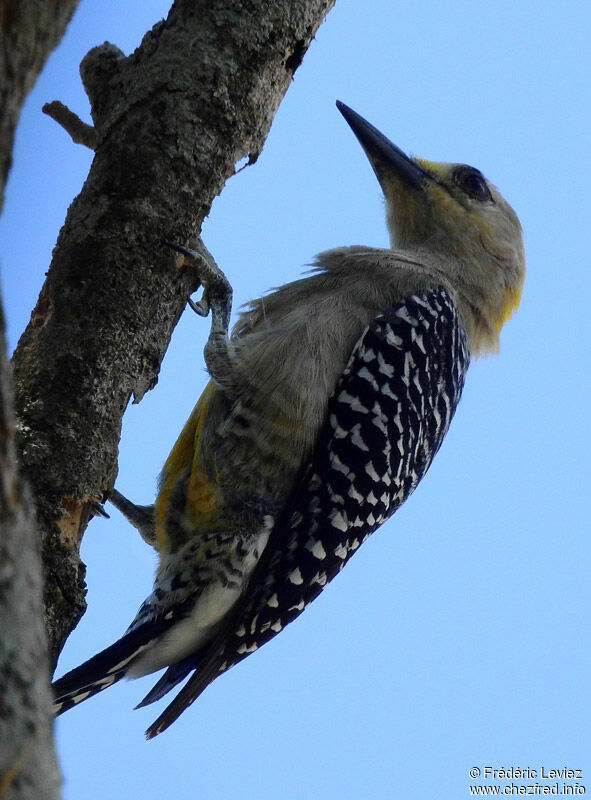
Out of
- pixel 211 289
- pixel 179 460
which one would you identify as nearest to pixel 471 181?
pixel 211 289

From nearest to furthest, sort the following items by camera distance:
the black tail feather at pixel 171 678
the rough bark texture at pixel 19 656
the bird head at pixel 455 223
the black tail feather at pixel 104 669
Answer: the rough bark texture at pixel 19 656 < the black tail feather at pixel 104 669 < the black tail feather at pixel 171 678 < the bird head at pixel 455 223

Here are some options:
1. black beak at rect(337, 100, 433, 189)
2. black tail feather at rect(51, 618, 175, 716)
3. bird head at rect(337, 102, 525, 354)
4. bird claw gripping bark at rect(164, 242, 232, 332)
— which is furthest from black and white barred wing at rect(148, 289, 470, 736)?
black beak at rect(337, 100, 433, 189)

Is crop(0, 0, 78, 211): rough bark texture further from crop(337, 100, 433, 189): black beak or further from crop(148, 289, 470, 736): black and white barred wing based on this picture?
crop(337, 100, 433, 189): black beak

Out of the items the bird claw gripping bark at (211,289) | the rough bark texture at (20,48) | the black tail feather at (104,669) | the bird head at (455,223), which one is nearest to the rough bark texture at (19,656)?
the rough bark texture at (20,48)

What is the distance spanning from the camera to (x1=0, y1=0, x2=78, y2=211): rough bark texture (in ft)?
5.45

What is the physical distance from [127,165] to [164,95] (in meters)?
0.40

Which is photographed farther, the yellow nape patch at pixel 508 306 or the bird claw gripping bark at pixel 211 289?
the yellow nape patch at pixel 508 306

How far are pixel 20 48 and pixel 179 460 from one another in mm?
3349

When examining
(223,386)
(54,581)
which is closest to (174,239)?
(223,386)

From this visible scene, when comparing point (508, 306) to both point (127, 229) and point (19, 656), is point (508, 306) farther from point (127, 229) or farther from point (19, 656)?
point (19, 656)

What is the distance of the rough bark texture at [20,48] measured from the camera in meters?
1.66

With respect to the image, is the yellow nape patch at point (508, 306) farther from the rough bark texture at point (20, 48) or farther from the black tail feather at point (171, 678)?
the rough bark texture at point (20, 48)

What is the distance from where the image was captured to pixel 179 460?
16.2 feet

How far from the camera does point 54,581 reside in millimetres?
3609
